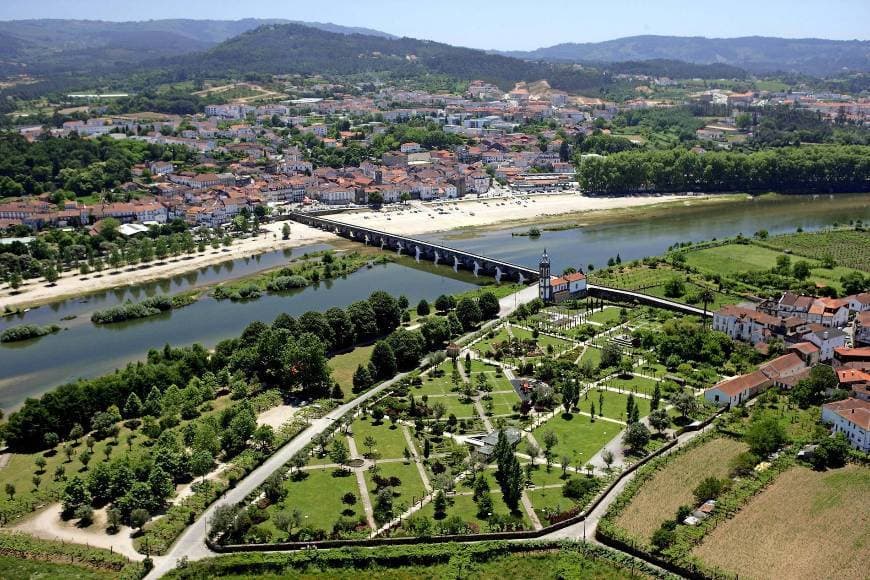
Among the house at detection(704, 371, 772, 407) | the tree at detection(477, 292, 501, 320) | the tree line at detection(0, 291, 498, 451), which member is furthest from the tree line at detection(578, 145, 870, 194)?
the house at detection(704, 371, 772, 407)

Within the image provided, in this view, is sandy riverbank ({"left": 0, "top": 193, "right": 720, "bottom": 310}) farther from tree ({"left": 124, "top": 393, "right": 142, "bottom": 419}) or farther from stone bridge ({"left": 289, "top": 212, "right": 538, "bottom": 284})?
tree ({"left": 124, "top": 393, "right": 142, "bottom": 419})

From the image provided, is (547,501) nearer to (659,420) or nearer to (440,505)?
(440,505)

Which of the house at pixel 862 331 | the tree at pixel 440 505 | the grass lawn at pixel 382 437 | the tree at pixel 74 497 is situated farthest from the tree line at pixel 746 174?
the tree at pixel 74 497

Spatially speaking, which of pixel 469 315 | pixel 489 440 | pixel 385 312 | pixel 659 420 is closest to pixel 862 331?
pixel 659 420

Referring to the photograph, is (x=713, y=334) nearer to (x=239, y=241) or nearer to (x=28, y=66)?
(x=239, y=241)

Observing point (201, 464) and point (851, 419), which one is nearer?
point (201, 464)
